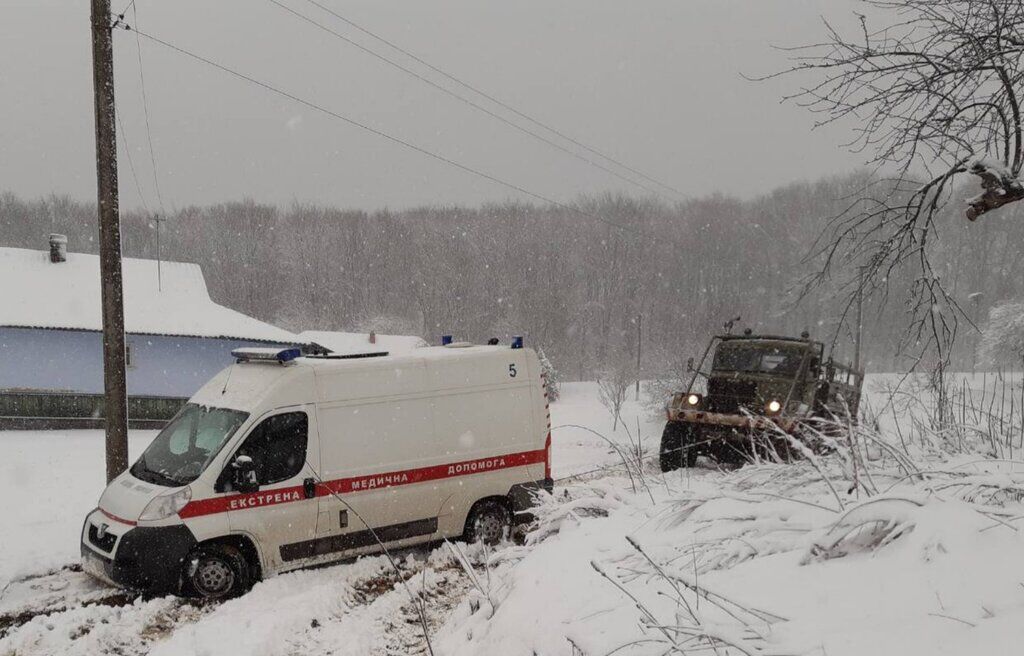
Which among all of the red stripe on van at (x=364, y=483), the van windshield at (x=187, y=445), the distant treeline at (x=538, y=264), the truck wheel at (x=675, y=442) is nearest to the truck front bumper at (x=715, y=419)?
the truck wheel at (x=675, y=442)

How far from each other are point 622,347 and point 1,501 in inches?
2153

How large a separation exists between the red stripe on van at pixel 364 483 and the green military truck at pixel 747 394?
3.85 meters

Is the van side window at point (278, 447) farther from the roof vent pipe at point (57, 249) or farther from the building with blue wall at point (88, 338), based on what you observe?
the roof vent pipe at point (57, 249)

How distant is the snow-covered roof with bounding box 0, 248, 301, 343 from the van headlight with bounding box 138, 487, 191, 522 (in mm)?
19289

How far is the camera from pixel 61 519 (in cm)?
1027

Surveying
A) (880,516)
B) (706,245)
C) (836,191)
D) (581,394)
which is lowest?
(581,394)

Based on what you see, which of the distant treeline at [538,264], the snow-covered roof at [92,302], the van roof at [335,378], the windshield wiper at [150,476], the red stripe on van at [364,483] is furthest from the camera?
the distant treeline at [538,264]

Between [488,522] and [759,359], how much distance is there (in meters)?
7.32

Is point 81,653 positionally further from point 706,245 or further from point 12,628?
point 706,245

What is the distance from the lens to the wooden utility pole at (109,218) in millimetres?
8938

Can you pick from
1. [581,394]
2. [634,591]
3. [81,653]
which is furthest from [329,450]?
[581,394]

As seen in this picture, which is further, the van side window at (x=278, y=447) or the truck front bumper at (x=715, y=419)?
the truck front bumper at (x=715, y=419)

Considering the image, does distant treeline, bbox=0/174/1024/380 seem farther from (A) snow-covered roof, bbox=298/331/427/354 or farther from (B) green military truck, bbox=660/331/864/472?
(B) green military truck, bbox=660/331/864/472

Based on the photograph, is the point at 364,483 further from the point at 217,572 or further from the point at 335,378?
the point at 217,572
